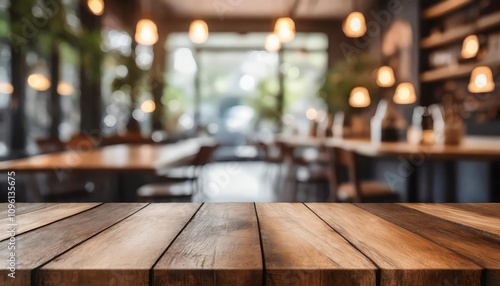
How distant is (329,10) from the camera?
989 cm

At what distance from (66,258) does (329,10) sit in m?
9.95

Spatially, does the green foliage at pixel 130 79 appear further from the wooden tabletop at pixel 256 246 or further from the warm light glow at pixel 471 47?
the wooden tabletop at pixel 256 246

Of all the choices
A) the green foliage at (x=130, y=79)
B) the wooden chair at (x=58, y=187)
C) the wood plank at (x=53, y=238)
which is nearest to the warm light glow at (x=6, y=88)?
the wooden chair at (x=58, y=187)

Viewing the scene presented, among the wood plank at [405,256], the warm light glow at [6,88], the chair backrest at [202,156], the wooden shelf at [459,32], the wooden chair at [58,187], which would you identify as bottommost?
the wooden chair at [58,187]

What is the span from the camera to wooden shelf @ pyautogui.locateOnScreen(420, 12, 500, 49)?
4977 mm

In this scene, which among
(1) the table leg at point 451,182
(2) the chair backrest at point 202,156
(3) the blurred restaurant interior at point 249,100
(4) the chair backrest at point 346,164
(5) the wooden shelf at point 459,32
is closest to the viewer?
(4) the chair backrest at point 346,164

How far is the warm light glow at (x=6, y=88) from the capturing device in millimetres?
4840

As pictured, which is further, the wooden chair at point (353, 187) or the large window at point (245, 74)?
the large window at point (245, 74)

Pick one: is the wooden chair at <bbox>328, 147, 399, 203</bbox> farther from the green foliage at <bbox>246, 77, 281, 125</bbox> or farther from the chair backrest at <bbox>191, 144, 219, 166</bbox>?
the green foliage at <bbox>246, 77, 281, 125</bbox>

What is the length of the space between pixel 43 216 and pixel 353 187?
91.1 inches

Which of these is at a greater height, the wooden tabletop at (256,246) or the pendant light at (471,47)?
the pendant light at (471,47)

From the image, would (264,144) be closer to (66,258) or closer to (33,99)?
(33,99)

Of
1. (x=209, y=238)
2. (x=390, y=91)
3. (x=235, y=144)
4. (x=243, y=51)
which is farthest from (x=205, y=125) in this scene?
(x=209, y=238)

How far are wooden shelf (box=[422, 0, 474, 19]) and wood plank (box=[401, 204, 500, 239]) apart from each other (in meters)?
5.38
